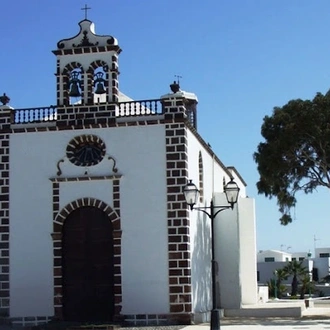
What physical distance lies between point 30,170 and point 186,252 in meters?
5.25

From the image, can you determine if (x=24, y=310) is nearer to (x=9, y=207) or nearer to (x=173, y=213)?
(x=9, y=207)

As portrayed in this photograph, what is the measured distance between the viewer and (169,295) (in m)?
20.7

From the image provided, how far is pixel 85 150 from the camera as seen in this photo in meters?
21.9

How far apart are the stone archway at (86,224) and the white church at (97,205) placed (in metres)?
0.03

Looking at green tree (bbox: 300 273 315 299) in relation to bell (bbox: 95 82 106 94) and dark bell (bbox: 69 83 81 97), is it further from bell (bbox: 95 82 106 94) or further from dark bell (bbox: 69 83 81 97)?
dark bell (bbox: 69 83 81 97)

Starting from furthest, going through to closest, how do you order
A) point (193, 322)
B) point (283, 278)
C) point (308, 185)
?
point (283, 278), point (308, 185), point (193, 322)

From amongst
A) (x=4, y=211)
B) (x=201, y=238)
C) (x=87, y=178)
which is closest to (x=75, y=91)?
(x=87, y=178)

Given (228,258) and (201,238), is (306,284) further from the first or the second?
(201,238)

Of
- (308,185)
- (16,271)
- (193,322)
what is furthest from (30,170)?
(308,185)

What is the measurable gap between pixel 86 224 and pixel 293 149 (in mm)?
6963

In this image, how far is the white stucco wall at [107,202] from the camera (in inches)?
821

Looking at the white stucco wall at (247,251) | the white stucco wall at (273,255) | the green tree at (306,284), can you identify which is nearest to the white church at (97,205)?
the white stucco wall at (247,251)

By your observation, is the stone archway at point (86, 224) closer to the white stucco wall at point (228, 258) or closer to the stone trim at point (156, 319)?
the stone trim at point (156, 319)

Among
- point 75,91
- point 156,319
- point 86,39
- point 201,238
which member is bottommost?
point 156,319
